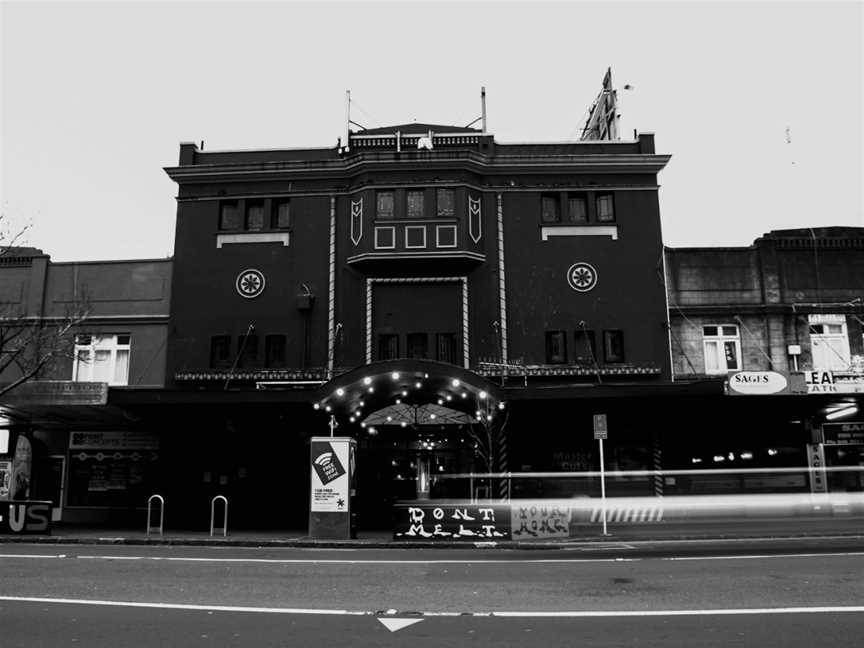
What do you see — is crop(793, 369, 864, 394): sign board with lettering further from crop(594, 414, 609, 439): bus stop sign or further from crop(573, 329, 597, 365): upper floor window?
crop(573, 329, 597, 365): upper floor window

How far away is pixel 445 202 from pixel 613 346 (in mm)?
7532

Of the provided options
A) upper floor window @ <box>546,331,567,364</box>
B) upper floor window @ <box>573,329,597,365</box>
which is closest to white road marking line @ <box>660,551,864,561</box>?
upper floor window @ <box>573,329,597,365</box>

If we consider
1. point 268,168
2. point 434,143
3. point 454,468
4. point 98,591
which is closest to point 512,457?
point 454,468

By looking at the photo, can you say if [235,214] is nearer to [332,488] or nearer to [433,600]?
[332,488]

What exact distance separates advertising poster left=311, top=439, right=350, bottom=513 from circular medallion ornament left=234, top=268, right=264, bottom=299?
355 inches

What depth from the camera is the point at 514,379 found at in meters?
25.7

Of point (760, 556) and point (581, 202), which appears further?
point (581, 202)

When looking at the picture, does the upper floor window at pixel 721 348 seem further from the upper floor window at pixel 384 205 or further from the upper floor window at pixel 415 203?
the upper floor window at pixel 384 205

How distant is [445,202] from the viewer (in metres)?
26.6

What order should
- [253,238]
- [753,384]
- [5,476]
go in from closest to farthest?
1. [753,384]
2. [5,476]
3. [253,238]

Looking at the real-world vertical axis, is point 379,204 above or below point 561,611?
above

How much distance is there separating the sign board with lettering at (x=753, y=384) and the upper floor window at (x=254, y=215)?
54.8ft

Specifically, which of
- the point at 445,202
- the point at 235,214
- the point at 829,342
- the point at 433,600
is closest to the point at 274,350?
the point at 235,214

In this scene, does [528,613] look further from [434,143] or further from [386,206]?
[434,143]
